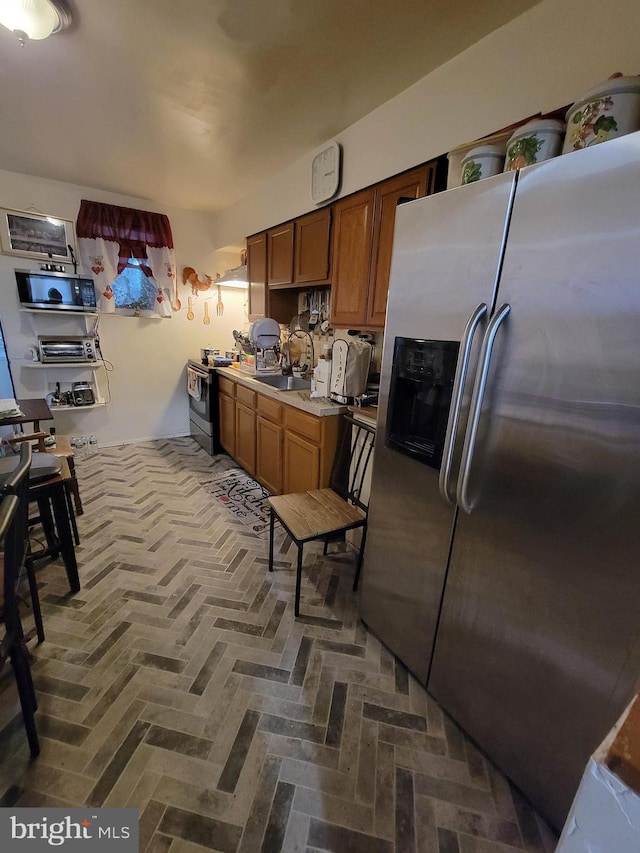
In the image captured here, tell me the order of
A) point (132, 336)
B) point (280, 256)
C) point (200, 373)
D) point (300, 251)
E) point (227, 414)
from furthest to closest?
point (132, 336), point (200, 373), point (227, 414), point (280, 256), point (300, 251)

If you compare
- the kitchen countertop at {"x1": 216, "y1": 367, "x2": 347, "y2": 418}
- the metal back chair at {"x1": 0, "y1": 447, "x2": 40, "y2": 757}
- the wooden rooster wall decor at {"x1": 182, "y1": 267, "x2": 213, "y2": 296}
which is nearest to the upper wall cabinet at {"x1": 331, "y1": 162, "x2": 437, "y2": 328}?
the kitchen countertop at {"x1": 216, "y1": 367, "x2": 347, "y2": 418}

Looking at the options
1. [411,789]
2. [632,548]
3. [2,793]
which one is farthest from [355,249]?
[2,793]

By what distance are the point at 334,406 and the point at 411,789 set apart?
1731 millimetres

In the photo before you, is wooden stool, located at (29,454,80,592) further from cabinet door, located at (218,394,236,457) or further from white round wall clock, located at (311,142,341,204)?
white round wall clock, located at (311,142,341,204)

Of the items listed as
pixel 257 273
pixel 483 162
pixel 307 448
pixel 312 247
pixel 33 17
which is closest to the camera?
pixel 483 162

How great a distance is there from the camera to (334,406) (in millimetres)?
2266

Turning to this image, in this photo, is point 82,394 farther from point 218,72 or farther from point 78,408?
point 218,72

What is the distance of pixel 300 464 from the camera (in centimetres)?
254

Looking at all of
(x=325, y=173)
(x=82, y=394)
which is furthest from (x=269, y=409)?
(x=82, y=394)

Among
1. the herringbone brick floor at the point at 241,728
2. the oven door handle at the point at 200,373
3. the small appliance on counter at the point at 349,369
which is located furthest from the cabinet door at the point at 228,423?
the herringbone brick floor at the point at 241,728

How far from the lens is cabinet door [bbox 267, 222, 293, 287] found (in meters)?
2.92

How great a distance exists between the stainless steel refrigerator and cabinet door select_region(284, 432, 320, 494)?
97 centimetres

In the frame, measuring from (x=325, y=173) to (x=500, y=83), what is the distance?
3.94 feet

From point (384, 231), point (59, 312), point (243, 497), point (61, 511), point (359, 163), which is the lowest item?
point (243, 497)
